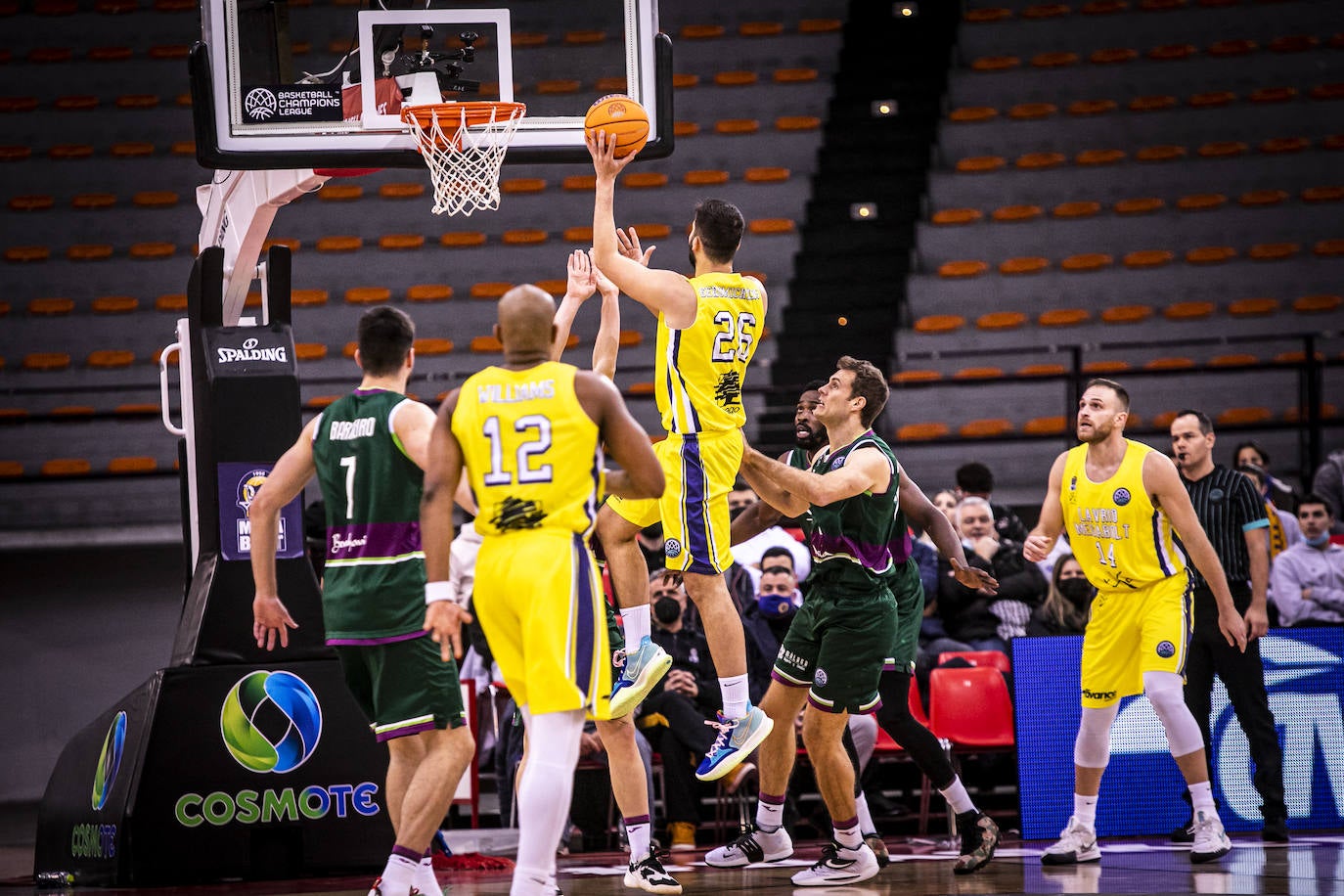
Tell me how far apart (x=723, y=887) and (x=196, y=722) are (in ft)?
9.05

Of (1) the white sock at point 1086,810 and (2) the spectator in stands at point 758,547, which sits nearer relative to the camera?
(1) the white sock at point 1086,810

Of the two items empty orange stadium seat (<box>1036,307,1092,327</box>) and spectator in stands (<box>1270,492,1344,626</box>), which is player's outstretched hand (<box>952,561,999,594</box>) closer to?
spectator in stands (<box>1270,492,1344,626</box>)

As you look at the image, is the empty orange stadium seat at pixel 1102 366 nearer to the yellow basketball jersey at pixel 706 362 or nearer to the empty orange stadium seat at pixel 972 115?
the empty orange stadium seat at pixel 972 115

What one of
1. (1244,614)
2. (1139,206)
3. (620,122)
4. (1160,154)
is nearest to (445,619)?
(620,122)

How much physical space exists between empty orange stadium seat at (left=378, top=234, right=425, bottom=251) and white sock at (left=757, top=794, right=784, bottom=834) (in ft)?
33.9

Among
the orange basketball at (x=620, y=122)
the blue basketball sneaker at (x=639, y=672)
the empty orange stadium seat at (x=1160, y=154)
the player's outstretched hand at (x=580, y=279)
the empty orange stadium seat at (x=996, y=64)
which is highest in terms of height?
the empty orange stadium seat at (x=996, y=64)

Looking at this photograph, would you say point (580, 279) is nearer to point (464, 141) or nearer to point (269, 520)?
point (464, 141)

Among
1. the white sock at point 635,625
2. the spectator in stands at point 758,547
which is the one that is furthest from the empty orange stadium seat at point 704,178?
the white sock at point 635,625

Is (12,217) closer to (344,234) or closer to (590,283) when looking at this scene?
(344,234)

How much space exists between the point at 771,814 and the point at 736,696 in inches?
37.8

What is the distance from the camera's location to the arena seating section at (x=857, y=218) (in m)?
15.1

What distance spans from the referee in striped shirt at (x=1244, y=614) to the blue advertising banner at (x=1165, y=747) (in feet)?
0.60

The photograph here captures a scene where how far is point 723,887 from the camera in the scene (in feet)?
21.8

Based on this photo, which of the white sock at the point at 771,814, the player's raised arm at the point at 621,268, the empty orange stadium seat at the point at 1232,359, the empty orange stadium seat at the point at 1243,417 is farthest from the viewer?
the empty orange stadium seat at the point at 1232,359
